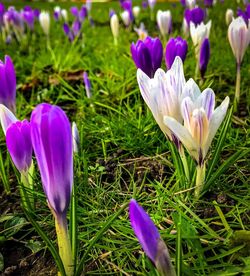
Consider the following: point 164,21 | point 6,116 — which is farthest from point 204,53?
point 164,21

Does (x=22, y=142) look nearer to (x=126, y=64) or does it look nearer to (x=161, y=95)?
(x=161, y=95)

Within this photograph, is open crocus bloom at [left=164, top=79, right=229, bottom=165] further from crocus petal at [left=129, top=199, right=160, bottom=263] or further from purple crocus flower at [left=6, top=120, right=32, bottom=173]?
purple crocus flower at [left=6, top=120, right=32, bottom=173]

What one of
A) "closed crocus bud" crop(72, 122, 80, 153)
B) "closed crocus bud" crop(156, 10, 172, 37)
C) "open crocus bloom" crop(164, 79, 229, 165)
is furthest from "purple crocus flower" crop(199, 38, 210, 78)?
"closed crocus bud" crop(156, 10, 172, 37)

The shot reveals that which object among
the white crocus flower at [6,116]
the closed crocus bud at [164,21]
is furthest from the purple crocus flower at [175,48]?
the closed crocus bud at [164,21]

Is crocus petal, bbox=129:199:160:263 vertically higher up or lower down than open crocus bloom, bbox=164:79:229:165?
lower down

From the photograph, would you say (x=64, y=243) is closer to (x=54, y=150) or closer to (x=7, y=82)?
(x=54, y=150)

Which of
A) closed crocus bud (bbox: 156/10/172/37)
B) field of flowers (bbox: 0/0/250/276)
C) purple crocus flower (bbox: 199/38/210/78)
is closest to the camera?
field of flowers (bbox: 0/0/250/276)
